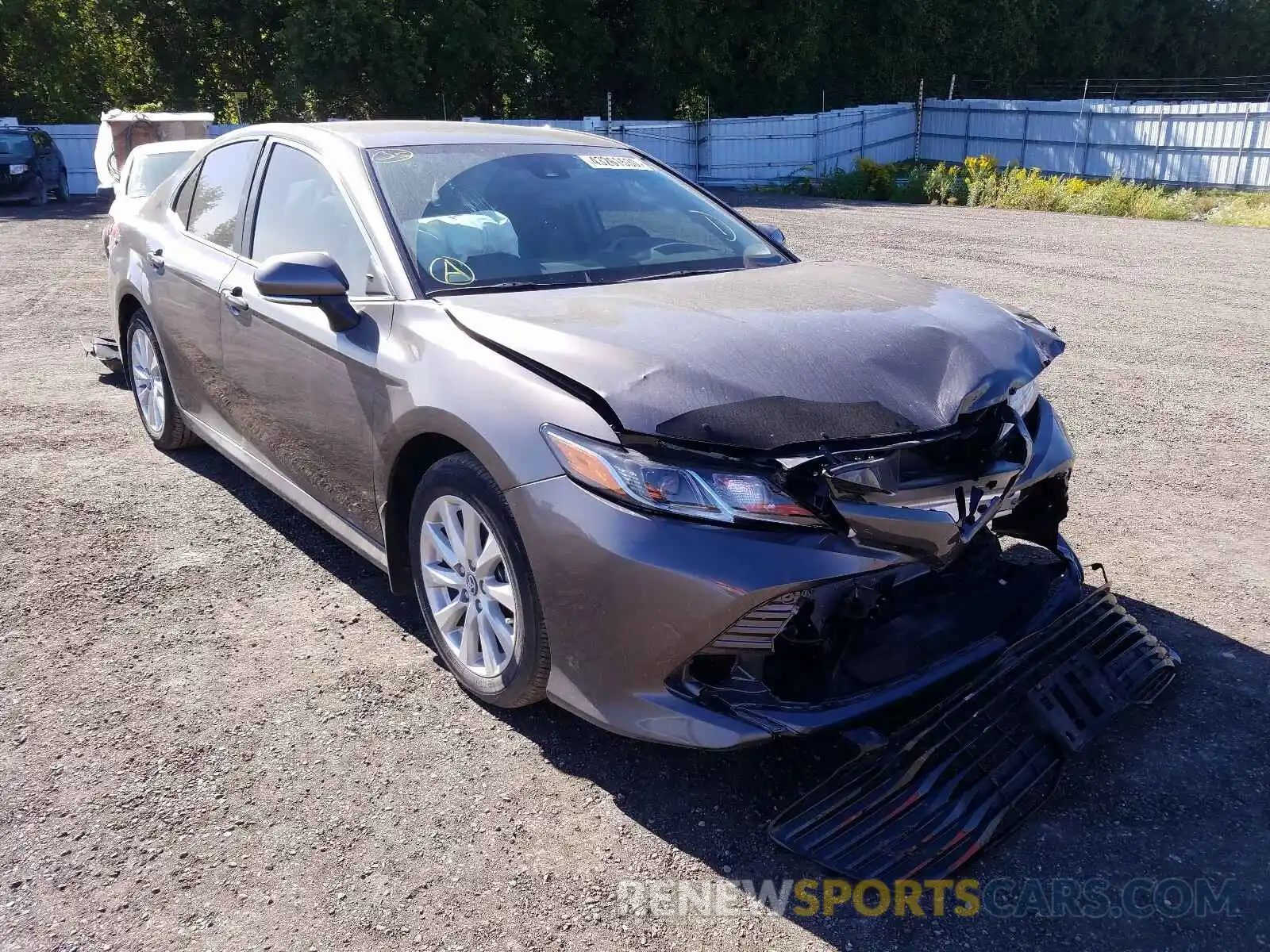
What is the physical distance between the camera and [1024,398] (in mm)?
3326

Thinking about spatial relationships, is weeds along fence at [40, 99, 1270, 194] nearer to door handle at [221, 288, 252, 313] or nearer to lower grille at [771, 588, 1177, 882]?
door handle at [221, 288, 252, 313]

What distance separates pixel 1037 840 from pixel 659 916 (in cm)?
100

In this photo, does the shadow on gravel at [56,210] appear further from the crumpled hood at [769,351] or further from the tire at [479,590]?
the crumpled hood at [769,351]

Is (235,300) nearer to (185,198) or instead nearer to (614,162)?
(185,198)

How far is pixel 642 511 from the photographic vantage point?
2.63 metres

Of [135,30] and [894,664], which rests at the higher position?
[135,30]

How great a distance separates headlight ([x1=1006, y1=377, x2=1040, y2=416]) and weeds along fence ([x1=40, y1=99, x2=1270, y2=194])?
22.2 m

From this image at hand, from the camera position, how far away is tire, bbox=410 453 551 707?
115 inches

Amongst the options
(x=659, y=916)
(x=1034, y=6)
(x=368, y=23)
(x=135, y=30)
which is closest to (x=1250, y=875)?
(x=659, y=916)

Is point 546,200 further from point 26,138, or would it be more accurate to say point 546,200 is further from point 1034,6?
point 1034,6

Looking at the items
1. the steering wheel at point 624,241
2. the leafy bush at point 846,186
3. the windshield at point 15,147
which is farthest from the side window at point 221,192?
the leafy bush at point 846,186

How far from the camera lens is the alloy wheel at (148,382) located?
5.38 m

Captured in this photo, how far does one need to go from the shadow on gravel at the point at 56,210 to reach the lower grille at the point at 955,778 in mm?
19999

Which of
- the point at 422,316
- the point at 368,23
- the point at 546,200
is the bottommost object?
the point at 422,316
